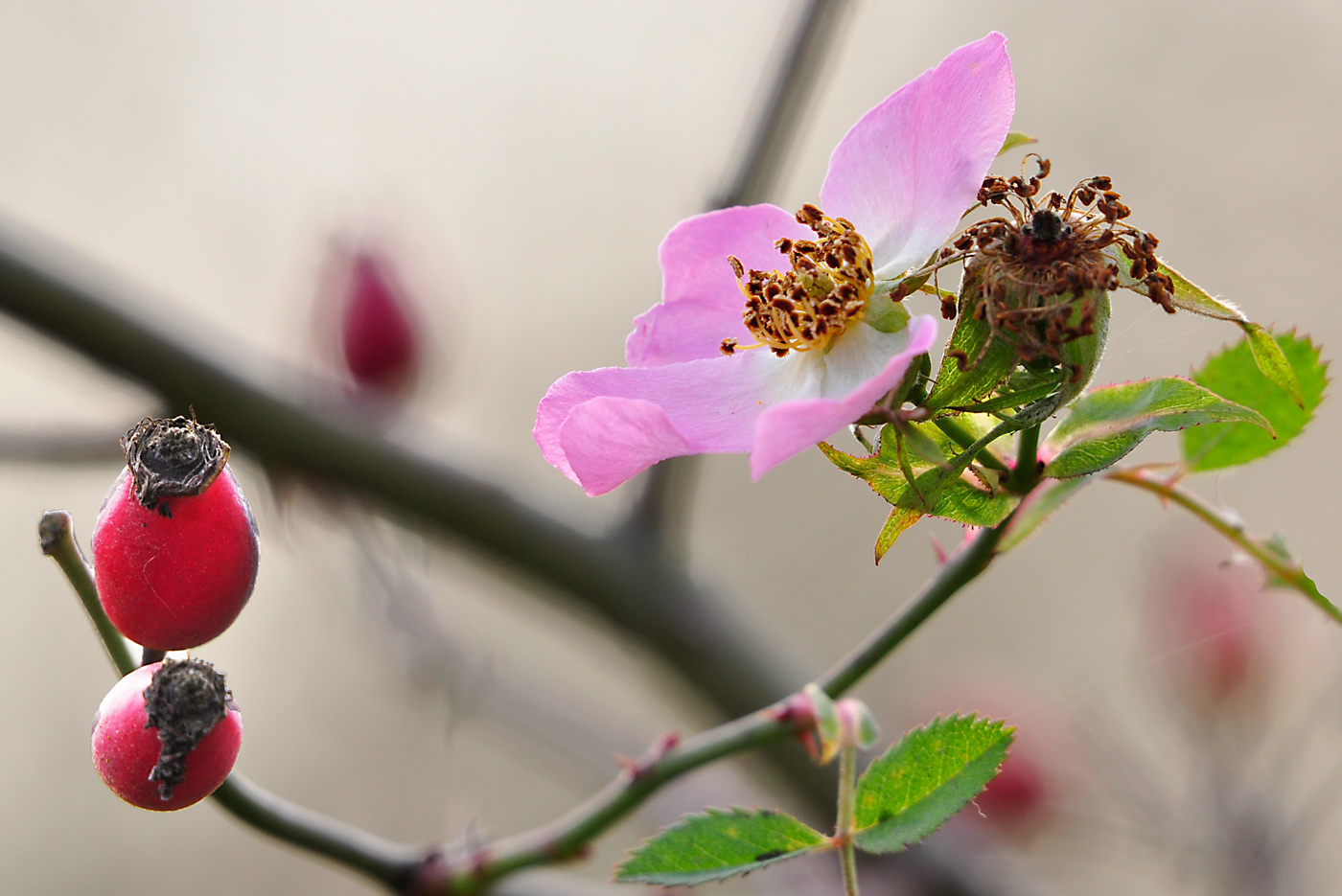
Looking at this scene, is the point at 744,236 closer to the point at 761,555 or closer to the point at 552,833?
the point at 552,833

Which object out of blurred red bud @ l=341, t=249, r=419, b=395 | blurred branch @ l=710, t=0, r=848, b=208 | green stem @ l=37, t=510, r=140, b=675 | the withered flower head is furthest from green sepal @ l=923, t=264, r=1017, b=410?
blurred red bud @ l=341, t=249, r=419, b=395

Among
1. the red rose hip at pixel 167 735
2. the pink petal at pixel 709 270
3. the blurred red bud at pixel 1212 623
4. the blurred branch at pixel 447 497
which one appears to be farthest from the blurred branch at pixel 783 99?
the blurred red bud at pixel 1212 623

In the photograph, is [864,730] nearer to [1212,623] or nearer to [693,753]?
[693,753]

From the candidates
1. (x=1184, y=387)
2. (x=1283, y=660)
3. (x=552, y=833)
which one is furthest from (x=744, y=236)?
(x=1283, y=660)

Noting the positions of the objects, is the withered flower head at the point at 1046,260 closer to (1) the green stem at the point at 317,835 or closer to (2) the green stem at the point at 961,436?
(2) the green stem at the point at 961,436

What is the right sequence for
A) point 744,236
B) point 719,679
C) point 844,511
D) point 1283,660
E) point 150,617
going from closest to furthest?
point 150,617, point 744,236, point 719,679, point 1283,660, point 844,511

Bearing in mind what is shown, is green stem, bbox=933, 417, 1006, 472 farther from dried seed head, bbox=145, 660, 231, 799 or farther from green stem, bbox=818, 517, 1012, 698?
dried seed head, bbox=145, 660, 231, 799

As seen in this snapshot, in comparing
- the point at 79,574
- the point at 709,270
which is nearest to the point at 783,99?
the point at 709,270
